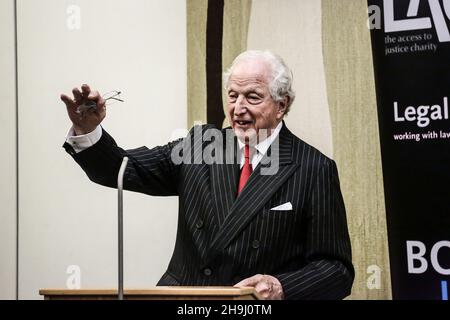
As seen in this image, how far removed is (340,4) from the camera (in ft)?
11.5

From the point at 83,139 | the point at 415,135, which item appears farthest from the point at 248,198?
the point at 415,135

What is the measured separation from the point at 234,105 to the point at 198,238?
540 millimetres

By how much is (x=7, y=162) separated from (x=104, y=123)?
63 centimetres

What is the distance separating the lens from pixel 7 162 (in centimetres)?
405

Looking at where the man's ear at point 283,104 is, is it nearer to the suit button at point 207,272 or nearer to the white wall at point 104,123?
the suit button at point 207,272

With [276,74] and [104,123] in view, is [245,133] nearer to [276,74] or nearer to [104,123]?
[276,74]

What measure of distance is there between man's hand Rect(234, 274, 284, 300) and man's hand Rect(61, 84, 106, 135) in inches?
30.7

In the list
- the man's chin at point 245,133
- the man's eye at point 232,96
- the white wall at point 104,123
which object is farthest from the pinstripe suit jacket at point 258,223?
the white wall at point 104,123

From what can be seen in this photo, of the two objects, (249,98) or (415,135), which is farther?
(415,135)

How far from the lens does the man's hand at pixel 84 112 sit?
2447 millimetres

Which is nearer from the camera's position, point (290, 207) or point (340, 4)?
point (290, 207)

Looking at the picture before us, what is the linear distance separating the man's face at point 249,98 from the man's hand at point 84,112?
21.1 inches
